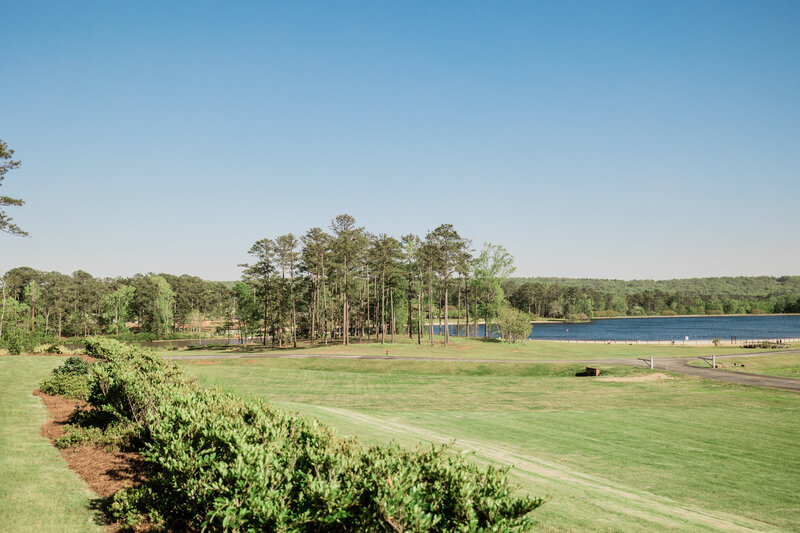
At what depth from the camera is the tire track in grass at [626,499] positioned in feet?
29.8

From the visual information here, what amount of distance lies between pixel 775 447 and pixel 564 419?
7.52 m

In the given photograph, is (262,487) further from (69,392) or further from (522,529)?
(69,392)

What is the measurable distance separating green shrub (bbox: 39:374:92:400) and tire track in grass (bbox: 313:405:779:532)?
1531 centimetres

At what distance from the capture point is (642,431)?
18125 mm

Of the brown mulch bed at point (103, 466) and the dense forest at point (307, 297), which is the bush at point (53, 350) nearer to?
the dense forest at point (307, 297)

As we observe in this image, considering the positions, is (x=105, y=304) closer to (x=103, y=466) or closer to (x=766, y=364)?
(x=103, y=466)

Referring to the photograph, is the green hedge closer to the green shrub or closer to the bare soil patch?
the green shrub

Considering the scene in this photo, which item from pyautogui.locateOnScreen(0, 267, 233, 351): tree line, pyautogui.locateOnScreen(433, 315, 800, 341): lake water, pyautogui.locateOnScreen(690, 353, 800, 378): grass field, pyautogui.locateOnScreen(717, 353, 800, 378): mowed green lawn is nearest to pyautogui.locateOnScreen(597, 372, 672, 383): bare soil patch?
pyautogui.locateOnScreen(690, 353, 800, 378): grass field

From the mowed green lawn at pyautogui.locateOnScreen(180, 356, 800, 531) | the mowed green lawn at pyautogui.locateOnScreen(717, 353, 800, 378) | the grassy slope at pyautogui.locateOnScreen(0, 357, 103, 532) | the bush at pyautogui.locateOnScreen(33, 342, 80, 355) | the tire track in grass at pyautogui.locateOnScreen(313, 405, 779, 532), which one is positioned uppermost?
the grassy slope at pyautogui.locateOnScreen(0, 357, 103, 532)

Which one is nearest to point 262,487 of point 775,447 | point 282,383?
point 775,447

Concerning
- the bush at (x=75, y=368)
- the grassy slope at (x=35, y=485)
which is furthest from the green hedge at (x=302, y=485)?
the bush at (x=75, y=368)

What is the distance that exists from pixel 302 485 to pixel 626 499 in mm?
8557

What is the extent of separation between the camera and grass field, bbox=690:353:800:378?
43.0 meters

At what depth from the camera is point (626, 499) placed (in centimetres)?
1023
